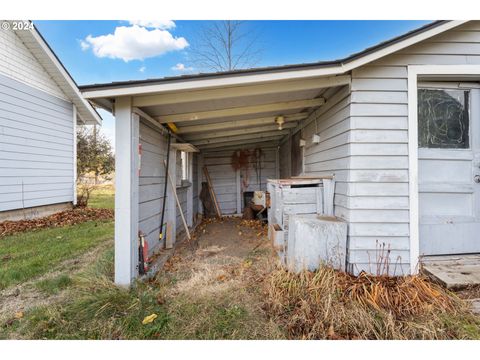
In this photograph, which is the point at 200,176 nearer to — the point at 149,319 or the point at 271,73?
the point at 271,73

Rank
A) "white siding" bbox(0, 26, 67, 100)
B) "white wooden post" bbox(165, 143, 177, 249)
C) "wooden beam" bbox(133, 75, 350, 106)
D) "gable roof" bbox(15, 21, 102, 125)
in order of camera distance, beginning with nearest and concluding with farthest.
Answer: "wooden beam" bbox(133, 75, 350, 106) < "white wooden post" bbox(165, 143, 177, 249) < "white siding" bbox(0, 26, 67, 100) < "gable roof" bbox(15, 21, 102, 125)

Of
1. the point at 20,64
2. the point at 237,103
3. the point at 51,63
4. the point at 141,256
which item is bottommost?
the point at 141,256

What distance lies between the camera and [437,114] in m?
3.06

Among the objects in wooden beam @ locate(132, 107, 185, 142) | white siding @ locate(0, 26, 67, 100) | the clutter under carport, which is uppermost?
white siding @ locate(0, 26, 67, 100)

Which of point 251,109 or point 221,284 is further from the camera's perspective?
point 251,109

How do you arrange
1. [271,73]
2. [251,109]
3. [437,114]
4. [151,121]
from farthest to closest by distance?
[251,109], [151,121], [437,114], [271,73]

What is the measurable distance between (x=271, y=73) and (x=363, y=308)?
247cm

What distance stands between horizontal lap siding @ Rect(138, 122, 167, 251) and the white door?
138 inches

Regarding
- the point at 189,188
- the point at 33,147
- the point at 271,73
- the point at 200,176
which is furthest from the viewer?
the point at 200,176

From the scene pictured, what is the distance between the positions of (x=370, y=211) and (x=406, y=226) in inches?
17.4

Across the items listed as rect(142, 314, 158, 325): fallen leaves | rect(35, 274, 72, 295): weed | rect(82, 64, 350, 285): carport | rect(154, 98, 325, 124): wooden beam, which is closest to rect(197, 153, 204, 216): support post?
rect(82, 64, 350, 285): carport

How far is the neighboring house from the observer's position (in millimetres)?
6227

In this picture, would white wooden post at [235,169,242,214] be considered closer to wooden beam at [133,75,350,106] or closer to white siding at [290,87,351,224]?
white siding at [290,87,351,224]

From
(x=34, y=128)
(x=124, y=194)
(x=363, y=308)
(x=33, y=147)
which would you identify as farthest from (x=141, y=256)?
(x=34, y=128)
